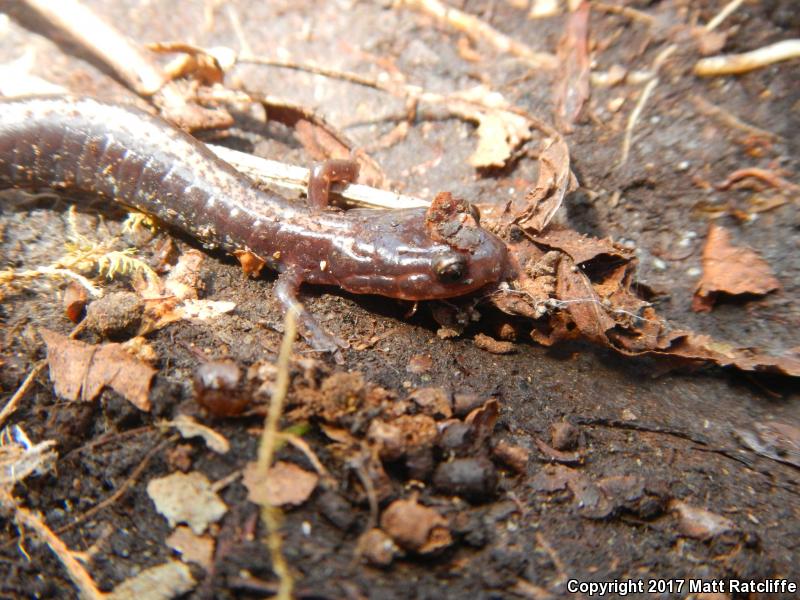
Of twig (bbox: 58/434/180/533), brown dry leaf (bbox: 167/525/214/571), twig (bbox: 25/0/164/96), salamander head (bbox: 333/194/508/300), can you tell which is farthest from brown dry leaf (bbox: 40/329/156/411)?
twig (bbox: 25/0/164/96)

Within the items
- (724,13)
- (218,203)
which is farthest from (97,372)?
(724,13)

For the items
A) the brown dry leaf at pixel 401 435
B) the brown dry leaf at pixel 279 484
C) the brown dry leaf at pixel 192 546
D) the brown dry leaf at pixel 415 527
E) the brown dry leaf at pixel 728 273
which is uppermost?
the brown dry leaf at pixel 728 273

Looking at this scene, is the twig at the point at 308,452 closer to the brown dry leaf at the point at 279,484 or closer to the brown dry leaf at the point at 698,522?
the brown dry leaf at the point at 279,484

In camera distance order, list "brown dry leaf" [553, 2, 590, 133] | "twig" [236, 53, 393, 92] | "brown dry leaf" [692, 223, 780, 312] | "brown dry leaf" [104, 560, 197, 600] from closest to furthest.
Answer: "brown dry leaf" [104, 560, 197, 600]
"brown dry leaf" [692, 223, 780, 312]
"brown dry leaf" [553, 2, 590, 133]
"twig" [236, 53, 393, 92]

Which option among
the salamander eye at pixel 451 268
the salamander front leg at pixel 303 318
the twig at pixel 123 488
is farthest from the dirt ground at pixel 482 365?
the salamander eye at pixel 451 268

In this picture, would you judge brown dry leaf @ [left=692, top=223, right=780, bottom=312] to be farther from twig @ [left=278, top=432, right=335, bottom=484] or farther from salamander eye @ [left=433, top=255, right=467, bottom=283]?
twig @ [left=278, top=432, right=335, bottom=484]

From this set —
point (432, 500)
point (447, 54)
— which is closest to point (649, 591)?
point (432, 500)
